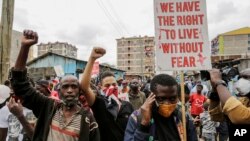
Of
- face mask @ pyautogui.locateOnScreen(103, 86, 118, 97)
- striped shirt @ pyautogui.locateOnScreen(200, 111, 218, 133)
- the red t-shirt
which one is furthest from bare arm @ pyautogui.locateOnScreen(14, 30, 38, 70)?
the red t-shirt

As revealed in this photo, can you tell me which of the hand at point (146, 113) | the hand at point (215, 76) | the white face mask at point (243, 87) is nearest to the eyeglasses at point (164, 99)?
the hand at point (146, 113)

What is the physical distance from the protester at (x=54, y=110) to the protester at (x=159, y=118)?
1.51 feet

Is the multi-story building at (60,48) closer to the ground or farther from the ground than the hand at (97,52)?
farther from the ground

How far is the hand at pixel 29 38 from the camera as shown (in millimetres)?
3238

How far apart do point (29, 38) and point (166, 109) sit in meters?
1.47

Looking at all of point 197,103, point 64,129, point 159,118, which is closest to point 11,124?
A: point 64,129

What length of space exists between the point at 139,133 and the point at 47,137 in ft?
3.06

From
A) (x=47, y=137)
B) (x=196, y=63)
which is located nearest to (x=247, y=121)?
(x=196, y=63)

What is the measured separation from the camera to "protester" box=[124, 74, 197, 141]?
2.82 m

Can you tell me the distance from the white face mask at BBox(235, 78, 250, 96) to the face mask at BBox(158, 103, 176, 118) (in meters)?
0.63

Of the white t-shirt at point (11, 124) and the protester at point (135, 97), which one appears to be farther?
the protester at point (135, 97)

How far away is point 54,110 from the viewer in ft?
10.9

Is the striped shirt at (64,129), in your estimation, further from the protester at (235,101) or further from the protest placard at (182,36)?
the protest placard at (182,36)

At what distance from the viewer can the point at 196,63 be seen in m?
4.28
